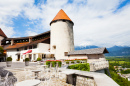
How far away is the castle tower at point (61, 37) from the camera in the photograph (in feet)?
89.0

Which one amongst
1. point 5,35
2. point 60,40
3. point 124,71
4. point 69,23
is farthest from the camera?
point 124,71

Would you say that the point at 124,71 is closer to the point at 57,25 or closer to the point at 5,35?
the point at 57,25

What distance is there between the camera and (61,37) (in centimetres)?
2748

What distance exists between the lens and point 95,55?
20.6m

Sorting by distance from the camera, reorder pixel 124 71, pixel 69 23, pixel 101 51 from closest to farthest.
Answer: pixel 101 51
pixel 69 23
pixel 124 71

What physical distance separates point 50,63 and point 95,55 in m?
13.1

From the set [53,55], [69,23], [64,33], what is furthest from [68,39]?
[53,55]

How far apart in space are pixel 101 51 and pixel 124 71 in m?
88.1

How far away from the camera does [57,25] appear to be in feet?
92.3

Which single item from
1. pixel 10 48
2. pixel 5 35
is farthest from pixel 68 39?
pixel 5 35

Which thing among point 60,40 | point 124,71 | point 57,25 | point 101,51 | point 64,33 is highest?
point 57,25

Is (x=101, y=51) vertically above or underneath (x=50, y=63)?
above

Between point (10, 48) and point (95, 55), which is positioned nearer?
point (95, 55)

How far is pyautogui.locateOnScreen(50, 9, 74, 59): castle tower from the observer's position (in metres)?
27.1
